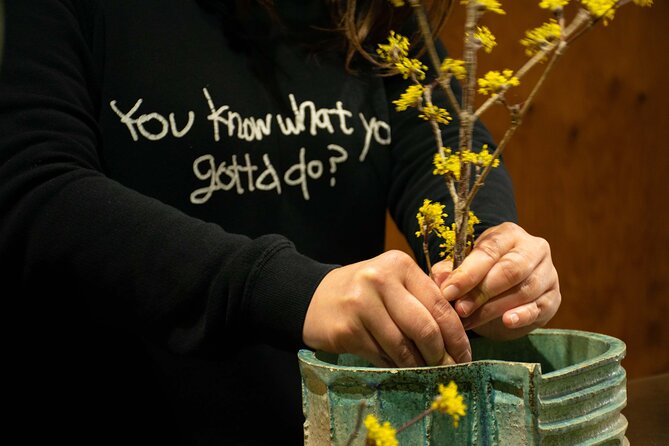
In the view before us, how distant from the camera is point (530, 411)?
0.59m

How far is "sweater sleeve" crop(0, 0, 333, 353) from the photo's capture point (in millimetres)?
710

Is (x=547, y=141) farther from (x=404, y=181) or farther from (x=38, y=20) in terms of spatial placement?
(x=38, y=20)

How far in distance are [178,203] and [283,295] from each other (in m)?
0.29

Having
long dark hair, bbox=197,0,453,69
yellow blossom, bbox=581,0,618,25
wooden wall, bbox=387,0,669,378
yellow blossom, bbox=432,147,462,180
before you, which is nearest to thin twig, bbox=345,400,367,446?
yellow blossom, bbox=432,147,462,180

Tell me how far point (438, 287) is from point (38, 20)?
0.47m

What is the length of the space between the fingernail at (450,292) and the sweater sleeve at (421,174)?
25 centimetres

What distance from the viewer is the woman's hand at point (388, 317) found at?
0.64 m

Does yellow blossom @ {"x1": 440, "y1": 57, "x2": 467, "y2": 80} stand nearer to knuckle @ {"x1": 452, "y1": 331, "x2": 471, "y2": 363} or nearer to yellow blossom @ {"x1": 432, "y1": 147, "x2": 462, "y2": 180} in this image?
yellow blossom @ {"x1": 432, "y1": 147, "x2": 462, "y2": 180}

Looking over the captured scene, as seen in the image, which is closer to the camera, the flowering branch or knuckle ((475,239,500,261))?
the flowering branch

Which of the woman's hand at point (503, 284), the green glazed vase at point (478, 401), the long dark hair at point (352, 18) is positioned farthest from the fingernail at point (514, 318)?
the long dark hair at point (352, 18)

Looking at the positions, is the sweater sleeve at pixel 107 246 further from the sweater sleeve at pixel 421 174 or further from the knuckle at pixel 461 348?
the sweater sleeve at pixel 421 174

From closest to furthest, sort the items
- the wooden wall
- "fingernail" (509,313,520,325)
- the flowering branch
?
1. the flowering branch
2. "fingernail" (509,313,520,325)
3. the wooden wall

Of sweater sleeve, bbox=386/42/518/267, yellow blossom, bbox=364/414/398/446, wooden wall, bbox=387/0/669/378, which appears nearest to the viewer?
yellow blossom, bbox=364/414/398/446

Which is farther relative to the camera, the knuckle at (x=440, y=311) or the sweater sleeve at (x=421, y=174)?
the sweater sleeve at (x=421, y=174)
